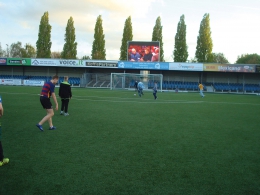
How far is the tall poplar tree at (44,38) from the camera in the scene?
5344 cm

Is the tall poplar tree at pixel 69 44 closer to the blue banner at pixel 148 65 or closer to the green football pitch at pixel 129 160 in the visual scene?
the blue banner at pixel 148 65

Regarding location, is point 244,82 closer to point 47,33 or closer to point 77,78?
point 77,78

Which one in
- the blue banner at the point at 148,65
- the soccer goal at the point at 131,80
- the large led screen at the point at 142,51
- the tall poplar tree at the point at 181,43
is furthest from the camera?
the tall poplar tree at the point at 181,43

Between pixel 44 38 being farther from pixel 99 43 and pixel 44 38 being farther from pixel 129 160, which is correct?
pixel 129 160

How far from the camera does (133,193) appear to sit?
3459 millimetres

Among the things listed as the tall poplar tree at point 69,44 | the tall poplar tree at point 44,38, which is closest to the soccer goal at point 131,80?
the tall poplar tree at point 69,44

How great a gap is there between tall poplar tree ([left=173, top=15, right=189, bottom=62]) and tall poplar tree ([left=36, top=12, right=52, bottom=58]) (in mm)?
29279

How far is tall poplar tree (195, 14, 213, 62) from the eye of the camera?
49.6 m

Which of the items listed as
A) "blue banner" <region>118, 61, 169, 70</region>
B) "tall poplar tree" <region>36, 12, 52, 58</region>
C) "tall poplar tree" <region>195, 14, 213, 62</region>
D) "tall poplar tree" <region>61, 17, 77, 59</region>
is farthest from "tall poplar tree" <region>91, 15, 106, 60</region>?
"tall poplar tree" <region>195, 14, 213, 62</region>

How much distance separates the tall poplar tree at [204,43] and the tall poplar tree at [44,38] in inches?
1330

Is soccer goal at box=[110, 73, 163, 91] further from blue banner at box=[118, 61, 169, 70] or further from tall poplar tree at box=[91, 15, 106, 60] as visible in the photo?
tall poplar tree at box=[91, 15, 106, 60]

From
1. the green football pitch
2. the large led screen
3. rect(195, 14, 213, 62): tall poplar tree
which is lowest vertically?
the green football pitch

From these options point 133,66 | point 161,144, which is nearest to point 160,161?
point 161,144

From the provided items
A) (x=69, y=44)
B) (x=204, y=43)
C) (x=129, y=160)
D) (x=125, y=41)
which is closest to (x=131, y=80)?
(x=125, y=41)
